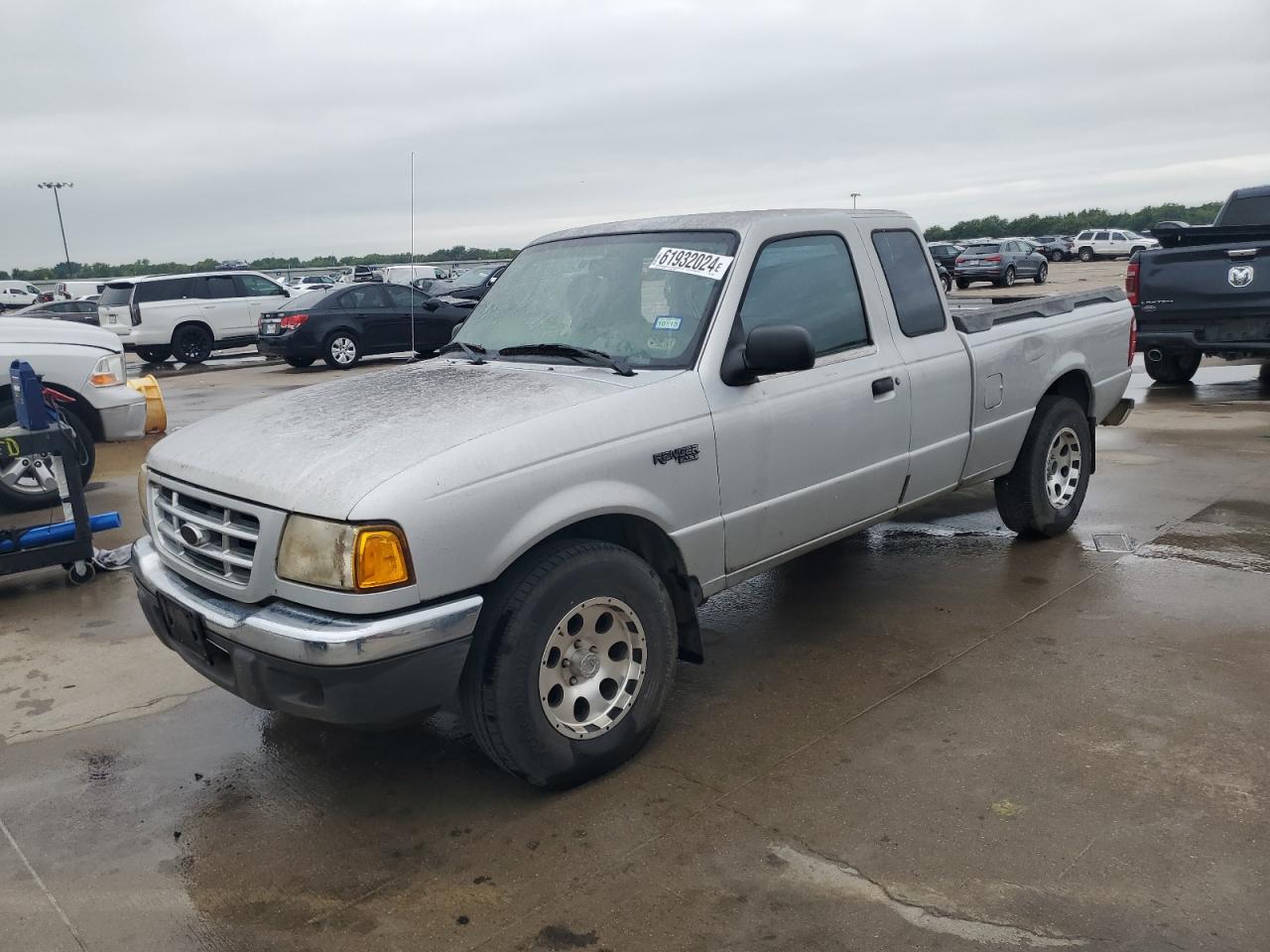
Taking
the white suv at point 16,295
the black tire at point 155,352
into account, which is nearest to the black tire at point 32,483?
the black tire at point 155,352

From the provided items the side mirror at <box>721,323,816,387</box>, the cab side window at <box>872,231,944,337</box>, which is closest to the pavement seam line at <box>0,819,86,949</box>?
the side mirror at <box>721,323,816,387</box>

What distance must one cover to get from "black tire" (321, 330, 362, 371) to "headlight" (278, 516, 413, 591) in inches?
645

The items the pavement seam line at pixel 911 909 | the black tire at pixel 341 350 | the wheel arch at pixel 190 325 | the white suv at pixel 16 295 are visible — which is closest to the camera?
the pavement seam line at pixel 911 909

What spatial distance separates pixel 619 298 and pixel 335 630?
1854mm

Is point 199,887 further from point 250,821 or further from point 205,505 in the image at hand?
point 205,505

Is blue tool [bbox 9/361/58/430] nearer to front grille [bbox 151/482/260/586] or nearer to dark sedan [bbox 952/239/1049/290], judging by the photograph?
front grille [bbox 151/482/260/586]

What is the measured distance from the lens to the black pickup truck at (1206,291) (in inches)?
387

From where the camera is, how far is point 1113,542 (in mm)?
5996

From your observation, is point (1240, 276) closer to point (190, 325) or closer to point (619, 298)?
point (619, 298)

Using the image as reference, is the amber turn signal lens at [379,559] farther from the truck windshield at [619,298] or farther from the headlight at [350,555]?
the truck windshield at [619,298]

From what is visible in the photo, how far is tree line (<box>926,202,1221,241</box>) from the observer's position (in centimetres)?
7662

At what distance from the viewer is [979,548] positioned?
6.05 meters

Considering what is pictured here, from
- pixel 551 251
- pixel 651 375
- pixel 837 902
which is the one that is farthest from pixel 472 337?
pixel 837 902

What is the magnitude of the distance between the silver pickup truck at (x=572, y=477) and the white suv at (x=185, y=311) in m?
18.5
